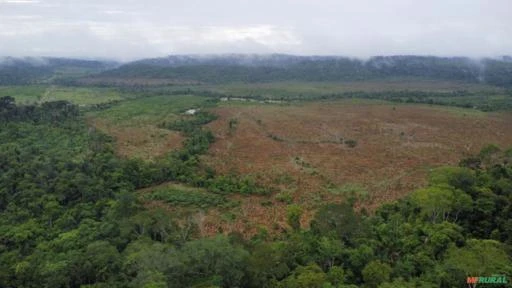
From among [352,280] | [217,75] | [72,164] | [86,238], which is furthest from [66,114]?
[217,75]

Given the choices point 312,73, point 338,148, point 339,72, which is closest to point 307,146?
point 338,148

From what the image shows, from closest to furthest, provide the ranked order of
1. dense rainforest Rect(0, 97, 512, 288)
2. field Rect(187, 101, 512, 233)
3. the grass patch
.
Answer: dense rainforest Rect(0, 97, 512, 288)
field Rect(187, 101, 512, 233)
the grass patch

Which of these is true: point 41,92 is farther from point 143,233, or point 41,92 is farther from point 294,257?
point 294,257

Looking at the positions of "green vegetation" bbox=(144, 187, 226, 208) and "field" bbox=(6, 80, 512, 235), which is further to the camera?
"field" bbox=(6, 80, 512, 235)

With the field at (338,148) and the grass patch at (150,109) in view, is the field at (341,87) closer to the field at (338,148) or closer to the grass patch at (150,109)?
the grass patch at (150,109)

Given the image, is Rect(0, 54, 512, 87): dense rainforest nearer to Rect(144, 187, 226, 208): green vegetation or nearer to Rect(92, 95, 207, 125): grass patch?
Rect(92, 95, 207, 125): grass patch

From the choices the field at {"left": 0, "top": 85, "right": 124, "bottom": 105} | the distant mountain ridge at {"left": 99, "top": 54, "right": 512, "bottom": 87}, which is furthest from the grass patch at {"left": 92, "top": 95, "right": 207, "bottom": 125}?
the distant mountain ridge at {"left": 99, "top": 54, "right": 512, "bottom": 87}

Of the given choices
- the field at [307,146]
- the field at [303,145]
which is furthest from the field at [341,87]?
the field at [307,146]

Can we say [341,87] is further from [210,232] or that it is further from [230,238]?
[230,238]

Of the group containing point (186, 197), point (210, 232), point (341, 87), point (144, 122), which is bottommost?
point (210, 232)
